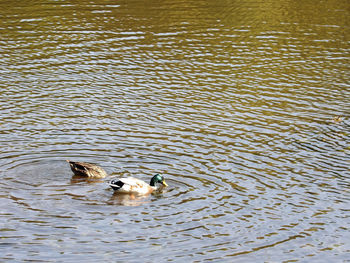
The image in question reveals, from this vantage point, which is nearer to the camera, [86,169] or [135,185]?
[135,185]

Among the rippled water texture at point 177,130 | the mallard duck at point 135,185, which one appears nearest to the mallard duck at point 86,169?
the rippled water texture at point 177,130

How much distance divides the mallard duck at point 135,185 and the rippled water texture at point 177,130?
0.31m

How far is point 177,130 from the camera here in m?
26.3

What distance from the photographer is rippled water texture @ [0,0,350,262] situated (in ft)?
59.5

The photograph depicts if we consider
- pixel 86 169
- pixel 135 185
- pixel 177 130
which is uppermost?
pixel 86 169

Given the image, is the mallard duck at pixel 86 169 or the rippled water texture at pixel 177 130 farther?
the mallard duck at pixel 86 169

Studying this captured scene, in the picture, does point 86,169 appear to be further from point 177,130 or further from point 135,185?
point 177,130

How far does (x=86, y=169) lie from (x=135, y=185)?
1794 mm

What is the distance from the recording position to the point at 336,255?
1755 cm

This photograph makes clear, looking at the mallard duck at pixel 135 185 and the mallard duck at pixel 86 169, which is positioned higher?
the mallard duck at pixel 86 169

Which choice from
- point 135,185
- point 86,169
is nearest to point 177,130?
point 86,169

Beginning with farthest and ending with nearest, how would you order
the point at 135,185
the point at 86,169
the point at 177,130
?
1. the point at 177,130
2. the point at 86,169
3. the point at 135,185

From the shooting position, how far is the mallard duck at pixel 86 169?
21547 mm

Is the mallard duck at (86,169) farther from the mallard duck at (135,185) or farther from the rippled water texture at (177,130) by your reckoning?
the mallard duck at (135,185)
